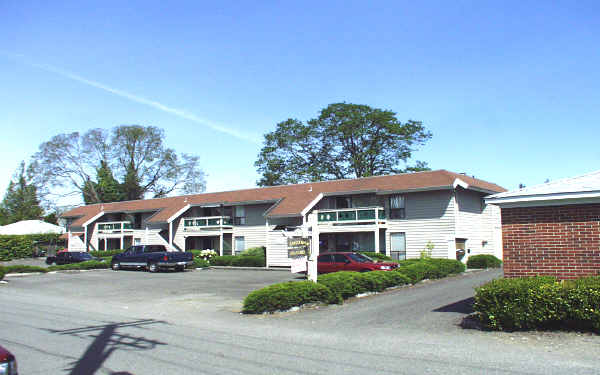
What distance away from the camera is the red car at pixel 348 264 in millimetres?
22447

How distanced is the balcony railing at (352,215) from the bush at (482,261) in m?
5.82

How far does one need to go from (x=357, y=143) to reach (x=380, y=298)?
3780cm

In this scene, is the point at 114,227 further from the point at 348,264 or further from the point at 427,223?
the point at 348,264

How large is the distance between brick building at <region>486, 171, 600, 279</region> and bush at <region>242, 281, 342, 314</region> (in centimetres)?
573

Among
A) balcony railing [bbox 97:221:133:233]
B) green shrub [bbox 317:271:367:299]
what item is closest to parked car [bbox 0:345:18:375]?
green shrub [bbox 317:271:367:299]

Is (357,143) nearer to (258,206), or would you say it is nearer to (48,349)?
(258,206)

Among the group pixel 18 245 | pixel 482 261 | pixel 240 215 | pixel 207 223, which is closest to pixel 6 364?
pixel 482 261

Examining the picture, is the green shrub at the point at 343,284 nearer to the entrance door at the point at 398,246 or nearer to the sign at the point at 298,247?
the sign at the point at 298,247

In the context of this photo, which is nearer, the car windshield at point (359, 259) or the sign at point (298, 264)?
the sign at point (298, 264)

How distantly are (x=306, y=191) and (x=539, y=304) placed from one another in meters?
26.8

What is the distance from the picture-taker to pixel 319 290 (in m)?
15.9

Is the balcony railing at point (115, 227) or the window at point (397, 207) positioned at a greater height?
the window at point (397, 207)

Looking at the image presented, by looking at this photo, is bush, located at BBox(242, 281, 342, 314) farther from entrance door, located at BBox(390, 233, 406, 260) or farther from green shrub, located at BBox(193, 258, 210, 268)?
green shrub, located at BBox(193, 258, 210, 268)

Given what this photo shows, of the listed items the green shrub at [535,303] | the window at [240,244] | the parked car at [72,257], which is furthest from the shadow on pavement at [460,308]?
the parked car at [72,257]
